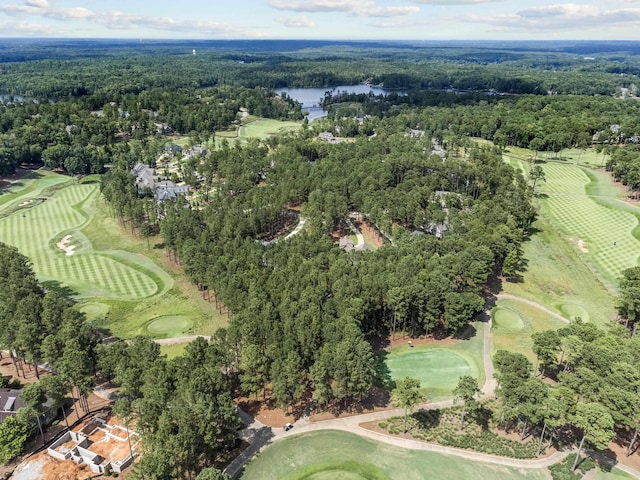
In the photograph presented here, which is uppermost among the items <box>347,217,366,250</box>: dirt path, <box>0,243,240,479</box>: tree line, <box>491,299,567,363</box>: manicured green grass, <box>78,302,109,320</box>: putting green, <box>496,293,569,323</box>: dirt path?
<box>0,243,240,479</box>: tree line

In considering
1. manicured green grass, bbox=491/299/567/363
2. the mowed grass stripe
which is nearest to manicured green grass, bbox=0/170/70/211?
manicured green grass, bbox=491/299/567/363

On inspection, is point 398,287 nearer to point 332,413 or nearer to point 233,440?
point 332,413

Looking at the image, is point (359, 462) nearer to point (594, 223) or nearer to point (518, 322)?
point (518, 322)

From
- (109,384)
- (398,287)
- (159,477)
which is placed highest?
(398,287)

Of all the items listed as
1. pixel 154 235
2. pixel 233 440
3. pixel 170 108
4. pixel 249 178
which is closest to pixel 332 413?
pixel 233 440

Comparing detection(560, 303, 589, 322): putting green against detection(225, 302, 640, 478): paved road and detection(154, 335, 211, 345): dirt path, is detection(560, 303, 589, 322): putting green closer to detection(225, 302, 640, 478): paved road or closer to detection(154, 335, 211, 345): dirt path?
detection(225, 302, 640, 478): paved road

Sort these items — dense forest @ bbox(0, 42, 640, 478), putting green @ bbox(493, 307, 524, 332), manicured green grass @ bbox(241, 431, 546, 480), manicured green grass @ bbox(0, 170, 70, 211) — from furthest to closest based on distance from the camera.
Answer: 1. manicured green grass @ bbox(0, 170, 70, 211)
2. putting green @ bbox(493, 307, 524, 332)
3. dense forest @ bbox(0, 42, 640, 478)
4. manicured green grass @ bbox(241, 431, 546, 480)
